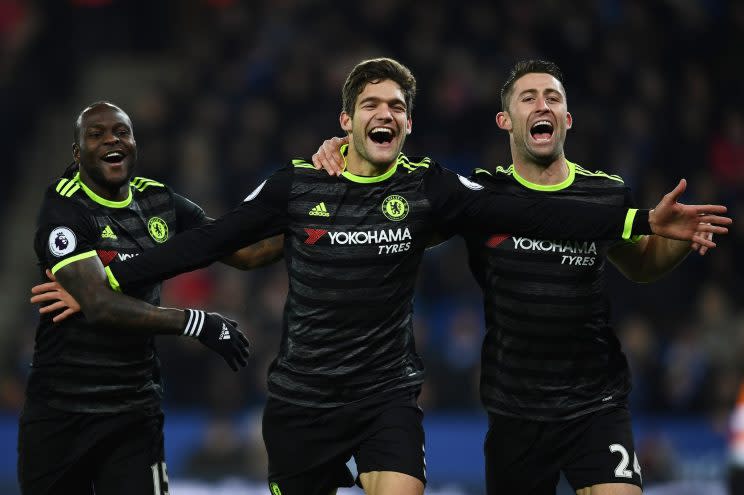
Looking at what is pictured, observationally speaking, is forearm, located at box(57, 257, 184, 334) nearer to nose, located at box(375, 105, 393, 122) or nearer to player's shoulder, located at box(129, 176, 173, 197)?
player's shoulder, located at box(129, 176, 173, 197)

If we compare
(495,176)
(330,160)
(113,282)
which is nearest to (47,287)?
(113,282)

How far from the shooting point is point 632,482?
4.78 meters

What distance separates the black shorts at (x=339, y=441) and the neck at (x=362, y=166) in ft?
2.99

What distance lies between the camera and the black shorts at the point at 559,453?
15.8ft

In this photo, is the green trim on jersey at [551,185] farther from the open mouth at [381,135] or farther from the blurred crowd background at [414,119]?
the blurred crowd background at [414,119]

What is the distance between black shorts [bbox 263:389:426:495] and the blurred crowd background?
395 cm

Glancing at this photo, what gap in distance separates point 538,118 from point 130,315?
1.92m

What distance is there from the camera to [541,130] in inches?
203

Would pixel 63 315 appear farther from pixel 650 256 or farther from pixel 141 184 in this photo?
pixel 650 256

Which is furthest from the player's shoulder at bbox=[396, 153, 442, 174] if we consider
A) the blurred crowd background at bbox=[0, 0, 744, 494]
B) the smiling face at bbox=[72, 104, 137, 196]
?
the blurred crowd background at bbox=[0, 0, 744, 494]

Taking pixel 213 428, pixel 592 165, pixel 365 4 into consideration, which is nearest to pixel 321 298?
pixel 213 428

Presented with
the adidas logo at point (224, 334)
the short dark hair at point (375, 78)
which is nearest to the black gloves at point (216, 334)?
the adidas logo at point (224, 334)

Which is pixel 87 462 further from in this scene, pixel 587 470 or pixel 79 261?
pixel 587 470

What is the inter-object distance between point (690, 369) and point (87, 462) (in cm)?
519
